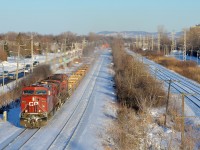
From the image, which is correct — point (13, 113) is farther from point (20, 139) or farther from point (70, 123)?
point (20, 139)

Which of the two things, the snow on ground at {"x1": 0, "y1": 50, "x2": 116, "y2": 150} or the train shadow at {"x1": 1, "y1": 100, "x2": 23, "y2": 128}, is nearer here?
the snow on ground at {"x1": 0, "y1": 50, "x2": 116, "y2": 150}

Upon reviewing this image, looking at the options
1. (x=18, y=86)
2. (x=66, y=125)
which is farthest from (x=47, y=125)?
(x=18, y=86)

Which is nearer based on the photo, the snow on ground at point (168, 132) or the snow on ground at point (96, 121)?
the snow on ground at point (168, 132)

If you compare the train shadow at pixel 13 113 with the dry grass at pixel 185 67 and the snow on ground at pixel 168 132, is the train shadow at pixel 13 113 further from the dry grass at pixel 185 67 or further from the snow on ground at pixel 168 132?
the dry grass at pixel 185 67

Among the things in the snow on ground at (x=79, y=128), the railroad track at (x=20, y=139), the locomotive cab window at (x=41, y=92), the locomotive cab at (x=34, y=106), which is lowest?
the railroad track at (x=20, y=139)

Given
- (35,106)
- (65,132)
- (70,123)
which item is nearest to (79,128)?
(65,132)

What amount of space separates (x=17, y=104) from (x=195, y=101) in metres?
16.6

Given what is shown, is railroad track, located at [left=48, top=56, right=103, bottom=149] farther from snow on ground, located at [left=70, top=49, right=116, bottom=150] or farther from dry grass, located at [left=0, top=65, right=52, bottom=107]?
dry grass, located at [left=0, top=65, right=52, bottom=107]

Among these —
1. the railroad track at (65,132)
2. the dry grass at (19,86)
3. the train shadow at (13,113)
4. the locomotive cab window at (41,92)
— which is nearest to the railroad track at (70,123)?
the railroad track at (65,132)

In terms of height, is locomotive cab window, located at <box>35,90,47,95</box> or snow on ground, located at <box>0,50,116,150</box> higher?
locomotive cab window, located at <box>35,90,47,95</box>

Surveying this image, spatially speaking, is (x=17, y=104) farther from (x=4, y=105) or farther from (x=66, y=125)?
(x=66, y=125)

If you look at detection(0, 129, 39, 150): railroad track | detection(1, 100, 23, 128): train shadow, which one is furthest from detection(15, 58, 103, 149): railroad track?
detection(1, 100, 23, 128): train shadow

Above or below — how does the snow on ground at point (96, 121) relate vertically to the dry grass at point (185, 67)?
below

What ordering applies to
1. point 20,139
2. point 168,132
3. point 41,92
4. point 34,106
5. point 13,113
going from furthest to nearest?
point 13,113 → point 41,92 → point 34,106 → point 168,132 → point 20,139
